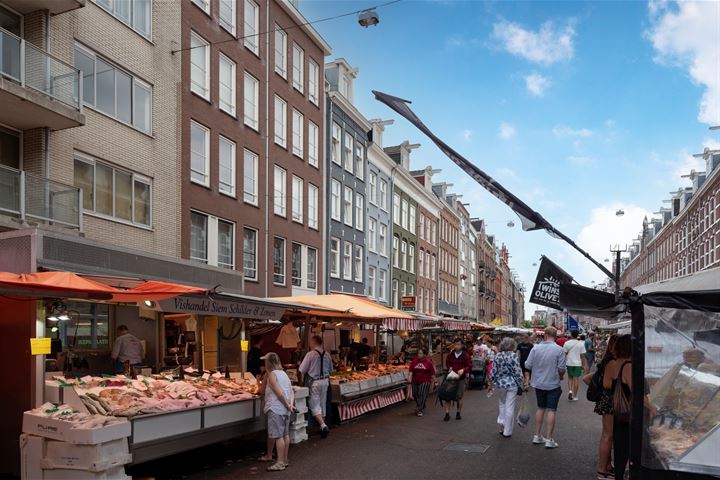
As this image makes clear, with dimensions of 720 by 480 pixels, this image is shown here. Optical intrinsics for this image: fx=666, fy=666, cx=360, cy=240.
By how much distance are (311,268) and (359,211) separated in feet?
25.1

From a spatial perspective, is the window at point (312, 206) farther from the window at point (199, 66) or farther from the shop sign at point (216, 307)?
the shop sign at point (216, 307)

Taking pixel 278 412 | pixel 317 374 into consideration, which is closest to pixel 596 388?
pixel 278 412

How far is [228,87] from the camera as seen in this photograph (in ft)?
77.2

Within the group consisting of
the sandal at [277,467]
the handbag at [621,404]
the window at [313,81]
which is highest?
the window at [313,81]

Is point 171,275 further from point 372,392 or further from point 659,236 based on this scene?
point 659,236

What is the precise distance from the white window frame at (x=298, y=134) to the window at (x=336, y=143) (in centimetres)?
382

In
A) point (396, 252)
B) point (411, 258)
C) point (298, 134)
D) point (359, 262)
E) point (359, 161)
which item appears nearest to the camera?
point (298, 134)

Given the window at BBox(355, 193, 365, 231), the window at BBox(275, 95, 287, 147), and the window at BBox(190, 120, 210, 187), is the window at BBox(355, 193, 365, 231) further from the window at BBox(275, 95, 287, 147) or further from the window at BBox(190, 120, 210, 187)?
the window at BBox(190, 120, 210, 187)

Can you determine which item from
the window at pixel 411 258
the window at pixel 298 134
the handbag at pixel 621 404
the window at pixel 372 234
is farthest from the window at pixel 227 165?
the window at pixel 411 258

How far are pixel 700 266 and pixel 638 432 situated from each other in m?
50.5

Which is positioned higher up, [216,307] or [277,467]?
[216,307]

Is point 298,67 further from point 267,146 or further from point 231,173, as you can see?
point 231,173

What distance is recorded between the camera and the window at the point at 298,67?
28781 millimetres

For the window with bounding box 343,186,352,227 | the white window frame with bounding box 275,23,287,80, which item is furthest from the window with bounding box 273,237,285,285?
the window with bounding box 343,186,352,227
